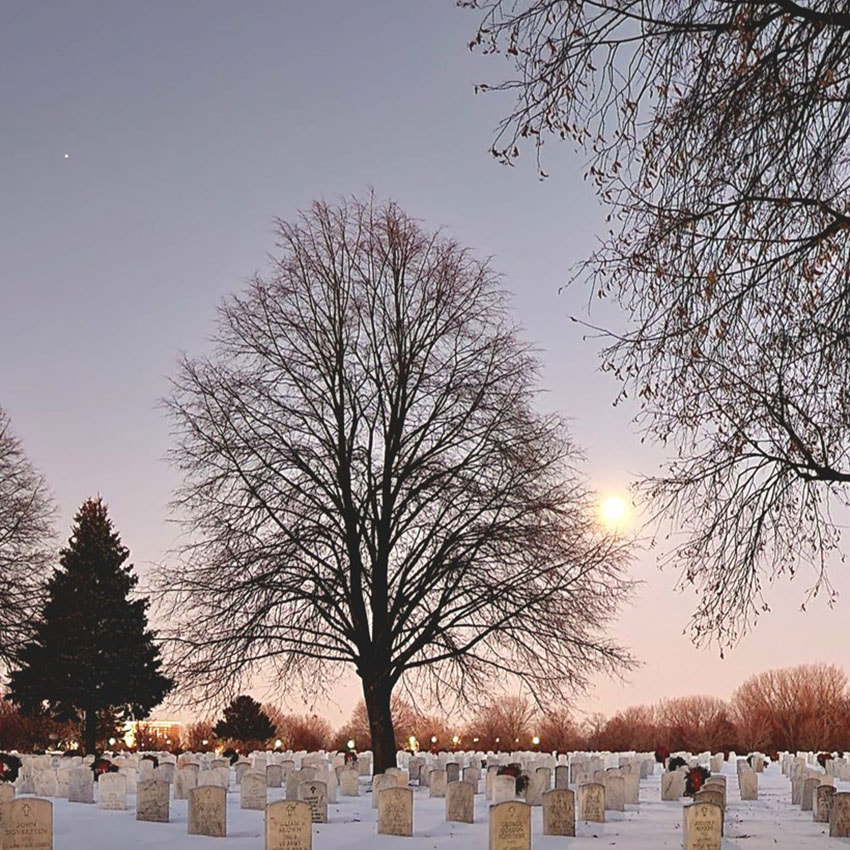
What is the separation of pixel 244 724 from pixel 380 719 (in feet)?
72.4

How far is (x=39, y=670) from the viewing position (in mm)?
35281

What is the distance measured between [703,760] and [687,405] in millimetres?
27100

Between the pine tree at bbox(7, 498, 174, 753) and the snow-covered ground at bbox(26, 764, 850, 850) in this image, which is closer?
the snow-covered ground at bbox(26, 764, 850, 850)

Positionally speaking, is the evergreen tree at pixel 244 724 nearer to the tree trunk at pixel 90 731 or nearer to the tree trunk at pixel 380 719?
the tree trunk at pixel 90 731

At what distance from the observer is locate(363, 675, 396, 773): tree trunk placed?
790 inches

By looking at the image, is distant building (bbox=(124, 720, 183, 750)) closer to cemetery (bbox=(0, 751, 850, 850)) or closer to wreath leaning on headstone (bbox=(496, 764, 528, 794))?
cemetery (bbox=(0, 751, 850, 850))

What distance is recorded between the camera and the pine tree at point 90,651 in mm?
35094

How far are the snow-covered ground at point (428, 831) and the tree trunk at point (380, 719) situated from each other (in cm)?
96

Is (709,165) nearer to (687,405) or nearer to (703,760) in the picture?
(687,405)

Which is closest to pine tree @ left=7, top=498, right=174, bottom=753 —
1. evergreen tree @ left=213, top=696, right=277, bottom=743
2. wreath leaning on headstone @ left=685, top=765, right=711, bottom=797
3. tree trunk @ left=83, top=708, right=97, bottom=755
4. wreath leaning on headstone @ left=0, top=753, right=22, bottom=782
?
tree trunk @ left=83, top=708, right=97, bottom=755

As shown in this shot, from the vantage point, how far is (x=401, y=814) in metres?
14.2

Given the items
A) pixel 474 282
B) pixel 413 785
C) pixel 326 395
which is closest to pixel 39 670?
pixel 413 785

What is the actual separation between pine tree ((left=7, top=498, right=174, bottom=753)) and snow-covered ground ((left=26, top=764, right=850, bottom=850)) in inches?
640

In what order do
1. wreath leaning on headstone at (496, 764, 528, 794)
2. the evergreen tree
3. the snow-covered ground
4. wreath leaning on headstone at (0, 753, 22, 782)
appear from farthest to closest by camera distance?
the evergreen tree
wreath leaning on headstone at (496, 764, 528, 794)
wreath leaning on headstone at (0, 753, 22, 782)
the snow-covered ground
